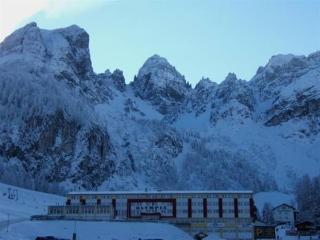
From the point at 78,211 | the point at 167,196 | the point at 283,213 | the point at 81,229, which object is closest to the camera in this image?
the point at 81,229

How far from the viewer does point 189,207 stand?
133 m

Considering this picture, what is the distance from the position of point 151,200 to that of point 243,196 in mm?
20421

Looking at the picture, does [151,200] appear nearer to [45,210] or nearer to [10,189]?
[45,210]

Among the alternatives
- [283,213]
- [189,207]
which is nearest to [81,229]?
[189,207]

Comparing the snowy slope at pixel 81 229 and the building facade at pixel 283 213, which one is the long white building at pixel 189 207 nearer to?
the snowy slope at pixel 81 229

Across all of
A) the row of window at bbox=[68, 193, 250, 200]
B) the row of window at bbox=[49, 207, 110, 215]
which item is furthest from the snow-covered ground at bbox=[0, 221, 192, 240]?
the row of window at bbox=[68, 193, 250, 200]

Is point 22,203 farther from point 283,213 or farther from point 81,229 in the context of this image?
point 283,213

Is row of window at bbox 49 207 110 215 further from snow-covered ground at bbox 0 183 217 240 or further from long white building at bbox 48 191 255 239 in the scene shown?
snow-covered ground at bbox 0 183 217 240

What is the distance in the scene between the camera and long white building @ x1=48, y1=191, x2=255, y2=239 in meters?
129

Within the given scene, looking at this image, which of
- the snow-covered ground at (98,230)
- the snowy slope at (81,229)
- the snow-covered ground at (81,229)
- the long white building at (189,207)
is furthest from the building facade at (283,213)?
the snow-covered ground at (98,230)

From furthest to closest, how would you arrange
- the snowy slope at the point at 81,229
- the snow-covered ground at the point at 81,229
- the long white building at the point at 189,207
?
the long white building at the point at 189,207
the snow-covered ground at the point at 81,229
the snowy slope at the point at 81,229

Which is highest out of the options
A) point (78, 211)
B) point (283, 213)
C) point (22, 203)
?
point (283, 213)

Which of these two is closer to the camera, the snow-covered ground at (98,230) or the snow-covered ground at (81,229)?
the snow-covered ground at (81,229)

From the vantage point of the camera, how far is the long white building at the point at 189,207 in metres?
129
